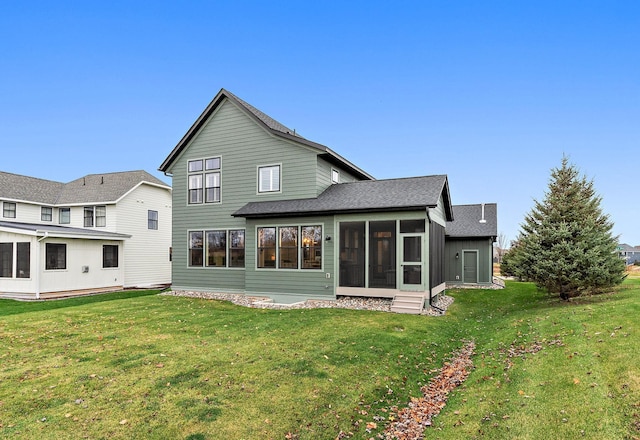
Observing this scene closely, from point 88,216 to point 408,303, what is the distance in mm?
21411

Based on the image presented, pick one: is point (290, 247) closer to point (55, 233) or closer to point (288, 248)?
point (288, 248)


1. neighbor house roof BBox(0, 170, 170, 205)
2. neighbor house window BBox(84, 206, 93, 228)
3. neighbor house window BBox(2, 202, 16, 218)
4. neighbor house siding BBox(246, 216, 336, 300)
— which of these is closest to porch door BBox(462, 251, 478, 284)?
neighbor house siding BBox(246, 216, 336, 300)

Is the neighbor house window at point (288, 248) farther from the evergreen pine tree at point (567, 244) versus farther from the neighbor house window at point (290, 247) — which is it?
the evergreen pine tree at point (567, 244)

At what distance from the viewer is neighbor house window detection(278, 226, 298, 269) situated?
48.0 feet

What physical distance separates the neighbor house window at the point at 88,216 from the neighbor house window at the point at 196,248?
10300 mm

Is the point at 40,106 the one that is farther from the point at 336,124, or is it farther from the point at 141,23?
the point at 336,124

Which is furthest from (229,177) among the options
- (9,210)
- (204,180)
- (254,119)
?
(9,210)

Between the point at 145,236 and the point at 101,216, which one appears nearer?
the point at 101,216

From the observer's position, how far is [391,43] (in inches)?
979

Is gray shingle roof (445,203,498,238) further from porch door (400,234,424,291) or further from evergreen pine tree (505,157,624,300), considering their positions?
porch door (400,234,424,291)

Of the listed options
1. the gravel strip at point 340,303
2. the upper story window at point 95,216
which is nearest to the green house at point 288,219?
the gravel strip at point 340,303

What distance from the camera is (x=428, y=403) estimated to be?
5.54m

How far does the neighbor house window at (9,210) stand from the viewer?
73.7 ft

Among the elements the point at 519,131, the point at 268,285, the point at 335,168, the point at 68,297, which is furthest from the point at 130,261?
the point at 519,131
